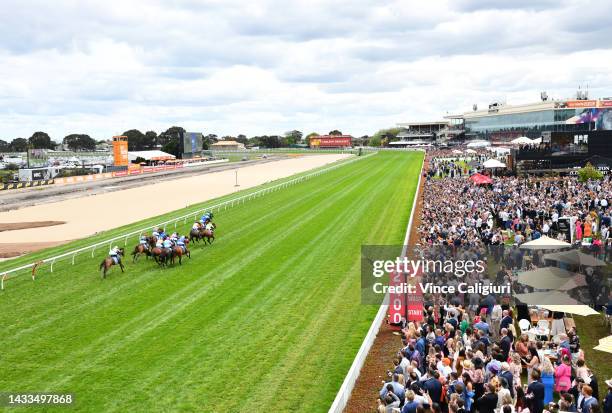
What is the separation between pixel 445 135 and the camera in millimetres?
160375

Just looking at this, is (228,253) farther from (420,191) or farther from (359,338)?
(420,191)

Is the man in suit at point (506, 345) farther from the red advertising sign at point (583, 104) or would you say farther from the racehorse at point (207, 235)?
the red advertising sign at point (583, 104)

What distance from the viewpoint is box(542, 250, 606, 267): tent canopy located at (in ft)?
39.8

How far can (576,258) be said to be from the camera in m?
12.2

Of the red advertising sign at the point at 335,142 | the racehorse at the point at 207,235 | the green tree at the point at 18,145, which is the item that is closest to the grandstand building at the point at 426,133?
the red advertising sign at the point at 335,142

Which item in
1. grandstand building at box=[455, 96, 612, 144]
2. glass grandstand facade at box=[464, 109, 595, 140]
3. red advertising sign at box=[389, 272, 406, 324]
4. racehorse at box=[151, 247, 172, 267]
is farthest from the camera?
glass grandstand facade at box=[464, 109, 595, 140]

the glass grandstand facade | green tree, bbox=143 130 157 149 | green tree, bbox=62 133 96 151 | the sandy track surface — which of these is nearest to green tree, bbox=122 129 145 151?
green tree, bbox=143 130 157 149

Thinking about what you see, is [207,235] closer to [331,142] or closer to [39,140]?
[331,142]

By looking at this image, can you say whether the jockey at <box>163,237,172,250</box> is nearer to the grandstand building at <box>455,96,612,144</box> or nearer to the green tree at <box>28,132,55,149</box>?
the grandstand building at <box>455,96,612,144</box>

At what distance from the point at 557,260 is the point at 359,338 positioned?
4.81 m

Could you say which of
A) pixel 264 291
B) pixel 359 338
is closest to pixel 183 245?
pixel 264 291

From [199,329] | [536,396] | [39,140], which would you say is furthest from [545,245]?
[39,140]

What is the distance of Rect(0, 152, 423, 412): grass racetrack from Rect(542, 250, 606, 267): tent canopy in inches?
163

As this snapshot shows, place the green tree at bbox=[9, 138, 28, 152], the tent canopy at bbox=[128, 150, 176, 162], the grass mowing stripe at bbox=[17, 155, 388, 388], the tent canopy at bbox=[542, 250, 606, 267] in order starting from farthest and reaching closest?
the green tree at bbox=[9, 138, 28, 152] < the tent canopy at bbox=[128, 150, 176, 162] < the tent canopy at bbox=[542, 250, 606, 267] < the grass mowing stripe at bbox=[17, 155, 388, 388]
